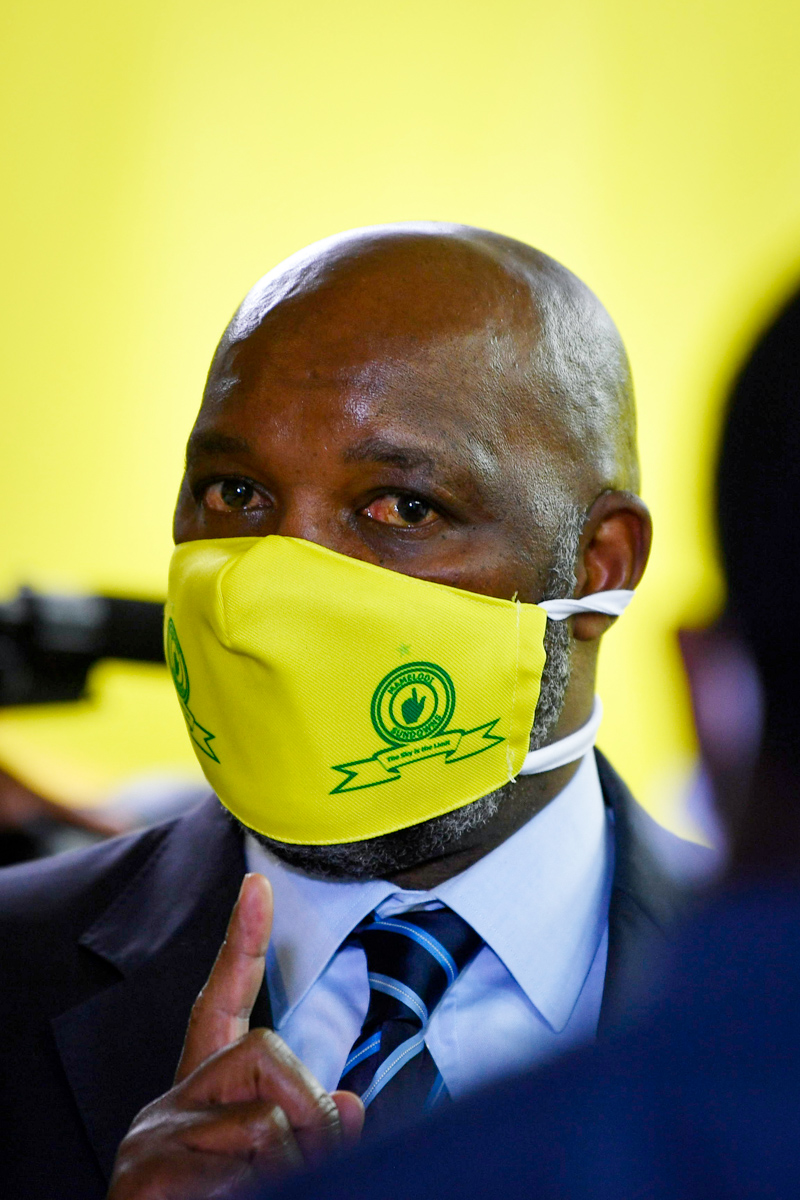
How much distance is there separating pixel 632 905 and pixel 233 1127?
686 millimetres

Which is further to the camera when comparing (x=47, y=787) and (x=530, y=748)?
(x=47, y=787)

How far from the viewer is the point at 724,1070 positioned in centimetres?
59

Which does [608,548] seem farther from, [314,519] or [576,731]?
[314,519]

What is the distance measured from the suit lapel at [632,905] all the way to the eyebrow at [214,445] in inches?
29.3

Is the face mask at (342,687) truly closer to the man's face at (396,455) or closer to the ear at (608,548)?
the man's face at (396,455)

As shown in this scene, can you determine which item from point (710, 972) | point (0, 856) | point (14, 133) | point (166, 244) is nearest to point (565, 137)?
point (166, 244)

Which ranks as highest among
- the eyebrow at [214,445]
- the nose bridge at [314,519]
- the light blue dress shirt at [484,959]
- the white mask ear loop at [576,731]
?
the eyebrow at [214,445]

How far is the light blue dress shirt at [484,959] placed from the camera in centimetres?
149

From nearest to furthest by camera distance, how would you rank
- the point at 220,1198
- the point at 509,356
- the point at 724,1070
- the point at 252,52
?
the point at 724,1070 < the point at 220,1198 < the point at 509,356 < the point at 252,52

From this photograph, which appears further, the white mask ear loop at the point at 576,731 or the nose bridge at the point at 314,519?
the white mask ear loop at the point at 576,731

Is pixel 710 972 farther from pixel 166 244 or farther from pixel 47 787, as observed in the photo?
pixel 166 244

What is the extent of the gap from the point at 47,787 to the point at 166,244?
198 centimetres

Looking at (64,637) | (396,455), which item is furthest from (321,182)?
(396,455)

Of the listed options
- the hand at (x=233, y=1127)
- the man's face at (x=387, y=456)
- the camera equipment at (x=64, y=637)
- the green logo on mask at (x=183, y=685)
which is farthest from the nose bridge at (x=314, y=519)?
the camera equipment at (x=64, y=637)
